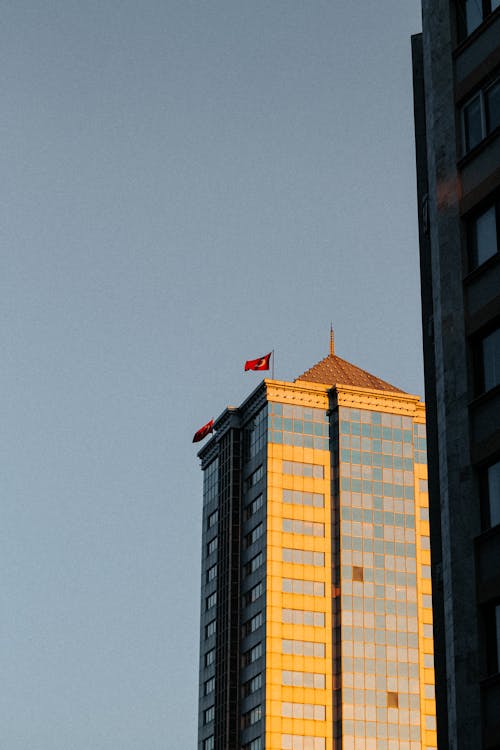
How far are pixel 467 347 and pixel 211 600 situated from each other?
123 meters

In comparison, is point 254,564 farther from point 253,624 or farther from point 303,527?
point 303,527

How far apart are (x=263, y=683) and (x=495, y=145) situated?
108826 millimetres

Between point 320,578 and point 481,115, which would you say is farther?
point 320,578

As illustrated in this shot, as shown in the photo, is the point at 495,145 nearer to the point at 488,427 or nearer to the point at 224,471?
the point at 488,427

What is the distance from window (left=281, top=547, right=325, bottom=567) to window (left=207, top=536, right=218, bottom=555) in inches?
655

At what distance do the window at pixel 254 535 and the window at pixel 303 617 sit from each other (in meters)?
10.3

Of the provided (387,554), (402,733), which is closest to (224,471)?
(387,554)

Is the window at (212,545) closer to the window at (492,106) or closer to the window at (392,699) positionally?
the window at (392,699)

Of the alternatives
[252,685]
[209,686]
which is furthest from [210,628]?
[252,685]

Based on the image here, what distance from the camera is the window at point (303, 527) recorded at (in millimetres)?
149625

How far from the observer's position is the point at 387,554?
492 ft

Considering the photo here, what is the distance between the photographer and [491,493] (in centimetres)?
3988

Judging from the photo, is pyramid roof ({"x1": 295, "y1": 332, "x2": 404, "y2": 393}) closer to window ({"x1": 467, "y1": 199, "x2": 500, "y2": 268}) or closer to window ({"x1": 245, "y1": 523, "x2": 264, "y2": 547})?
window ({"x1": 245, "y1": 523, "x2": 264, "y2": 547})

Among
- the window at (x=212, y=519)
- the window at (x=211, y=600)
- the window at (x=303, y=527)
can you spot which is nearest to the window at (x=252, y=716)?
the window at (x=211, y=600)
